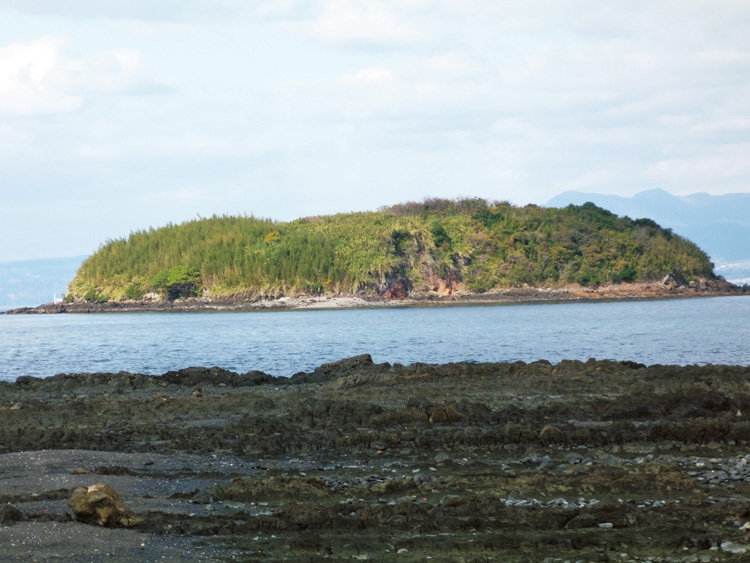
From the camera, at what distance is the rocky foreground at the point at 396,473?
846 centimetres

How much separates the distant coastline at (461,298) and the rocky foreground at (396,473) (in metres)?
87.3

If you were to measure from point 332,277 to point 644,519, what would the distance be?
10547 centimetres

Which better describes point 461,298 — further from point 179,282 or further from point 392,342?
point 392,342

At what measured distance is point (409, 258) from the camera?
4550 inches

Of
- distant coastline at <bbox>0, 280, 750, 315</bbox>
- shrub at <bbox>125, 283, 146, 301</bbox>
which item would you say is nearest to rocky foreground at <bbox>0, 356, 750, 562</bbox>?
distant coastline at <bbox>0, 280, 750, 315</bbox>

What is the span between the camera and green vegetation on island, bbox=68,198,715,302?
374 ft

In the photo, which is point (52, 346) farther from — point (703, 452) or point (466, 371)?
point (703, 452)

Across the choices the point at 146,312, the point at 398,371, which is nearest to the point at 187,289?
the point at 146,312

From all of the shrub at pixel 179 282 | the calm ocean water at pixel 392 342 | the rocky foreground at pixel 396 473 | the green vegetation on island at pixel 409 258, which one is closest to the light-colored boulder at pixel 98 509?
the rocky foreground at pixel 396 473

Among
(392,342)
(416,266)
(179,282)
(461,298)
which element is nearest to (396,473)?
(392,342)

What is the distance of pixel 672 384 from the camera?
2088cm

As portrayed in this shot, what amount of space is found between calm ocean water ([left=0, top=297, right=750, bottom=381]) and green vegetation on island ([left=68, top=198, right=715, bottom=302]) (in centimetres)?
3620

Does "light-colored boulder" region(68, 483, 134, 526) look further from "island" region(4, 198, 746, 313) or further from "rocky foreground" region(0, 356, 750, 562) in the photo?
"island" region(4, 198, 746, 313)

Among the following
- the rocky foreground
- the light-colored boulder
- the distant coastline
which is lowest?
the rocky foreground
